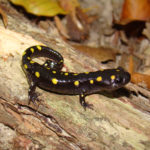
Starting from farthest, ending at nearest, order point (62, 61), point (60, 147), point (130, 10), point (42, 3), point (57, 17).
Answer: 1. point (57, 17)
2. point (130, 10)
3. point (42, 3)
4. point (62, 61)
5. point (60, 147)

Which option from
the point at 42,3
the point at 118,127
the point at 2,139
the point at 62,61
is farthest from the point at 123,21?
the point at 2,139

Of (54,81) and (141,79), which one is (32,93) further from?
(141,79)

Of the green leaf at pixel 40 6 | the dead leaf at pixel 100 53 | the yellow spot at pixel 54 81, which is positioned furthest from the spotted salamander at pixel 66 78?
the green leaf at pixel 40 6

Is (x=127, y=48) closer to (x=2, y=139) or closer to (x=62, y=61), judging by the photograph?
(x=62, y=61)

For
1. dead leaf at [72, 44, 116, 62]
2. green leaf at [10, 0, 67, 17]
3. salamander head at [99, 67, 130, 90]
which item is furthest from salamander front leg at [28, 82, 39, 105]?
green leaf at [10, 0, 67, 17]

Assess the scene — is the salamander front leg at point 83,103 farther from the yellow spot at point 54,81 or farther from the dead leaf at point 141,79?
the dead leaf at point 141,79

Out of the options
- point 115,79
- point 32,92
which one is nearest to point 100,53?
point 115,79
